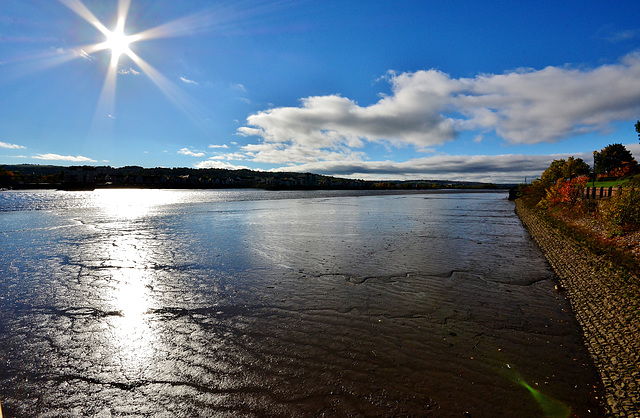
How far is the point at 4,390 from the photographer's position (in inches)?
172

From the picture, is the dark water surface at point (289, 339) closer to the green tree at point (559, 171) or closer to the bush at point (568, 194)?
the bush at point (568, 194)

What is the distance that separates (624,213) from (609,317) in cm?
980

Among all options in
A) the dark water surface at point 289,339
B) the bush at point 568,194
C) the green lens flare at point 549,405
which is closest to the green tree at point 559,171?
the bush at point 568,194

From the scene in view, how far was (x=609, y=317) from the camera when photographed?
6.43 m

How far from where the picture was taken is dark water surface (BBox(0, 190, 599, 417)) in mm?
4211

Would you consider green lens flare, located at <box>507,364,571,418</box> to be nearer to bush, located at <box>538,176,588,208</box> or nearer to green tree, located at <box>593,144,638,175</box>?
bush, located at <box>538,176,588,208</box>

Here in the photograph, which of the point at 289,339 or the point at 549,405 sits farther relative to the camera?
the point at 289,339

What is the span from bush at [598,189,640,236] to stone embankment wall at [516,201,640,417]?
8.31ft

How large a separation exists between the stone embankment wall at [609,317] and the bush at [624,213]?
2.53 metres

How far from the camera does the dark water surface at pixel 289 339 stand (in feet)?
13.8

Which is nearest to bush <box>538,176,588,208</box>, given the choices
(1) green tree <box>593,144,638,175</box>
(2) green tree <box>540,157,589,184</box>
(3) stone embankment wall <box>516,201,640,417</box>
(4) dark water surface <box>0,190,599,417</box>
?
(2) green tree <box>540,157,589,184</box>

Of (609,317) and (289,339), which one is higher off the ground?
(609,317)

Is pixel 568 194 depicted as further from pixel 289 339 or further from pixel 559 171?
pixel 289 339

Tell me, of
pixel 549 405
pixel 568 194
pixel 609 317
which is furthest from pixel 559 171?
pixel 549 405
